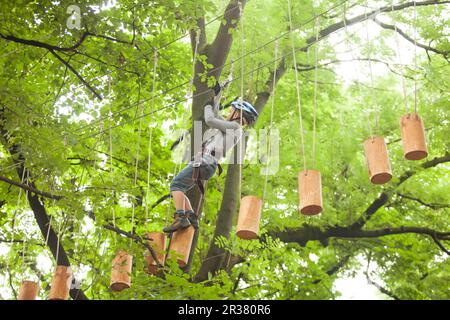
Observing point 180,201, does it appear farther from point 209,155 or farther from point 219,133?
point 219,133

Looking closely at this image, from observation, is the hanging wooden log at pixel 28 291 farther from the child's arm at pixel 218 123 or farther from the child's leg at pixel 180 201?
the child's arm at pixel 218 123

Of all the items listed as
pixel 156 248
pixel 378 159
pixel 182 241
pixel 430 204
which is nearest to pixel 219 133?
pixel 182 241

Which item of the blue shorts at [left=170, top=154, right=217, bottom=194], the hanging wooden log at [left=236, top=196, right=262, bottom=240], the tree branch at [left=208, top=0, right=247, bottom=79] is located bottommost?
the hanging wooden log at [left=236, top=196, right=262, bottom=240]

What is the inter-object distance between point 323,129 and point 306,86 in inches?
29.0

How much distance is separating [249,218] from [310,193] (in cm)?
54

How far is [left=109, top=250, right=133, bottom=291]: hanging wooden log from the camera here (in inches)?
200

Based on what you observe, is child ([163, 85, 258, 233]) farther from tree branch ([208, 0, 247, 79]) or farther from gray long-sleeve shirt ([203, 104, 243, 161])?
tree branch ([208, 0, 247, 79])

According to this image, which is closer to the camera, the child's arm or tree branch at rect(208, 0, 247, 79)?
the child's arm

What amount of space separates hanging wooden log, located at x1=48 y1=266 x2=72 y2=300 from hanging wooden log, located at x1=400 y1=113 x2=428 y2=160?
9.31 feet

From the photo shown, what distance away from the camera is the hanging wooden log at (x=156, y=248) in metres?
5.25

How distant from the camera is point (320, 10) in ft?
25.1

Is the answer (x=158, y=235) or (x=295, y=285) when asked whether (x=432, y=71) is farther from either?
(x=158, y=235)

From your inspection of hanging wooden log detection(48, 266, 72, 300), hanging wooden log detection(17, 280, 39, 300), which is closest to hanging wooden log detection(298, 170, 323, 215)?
hanging wooden log detection(48, 266, 72, 300)

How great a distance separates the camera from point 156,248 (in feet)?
17.3
